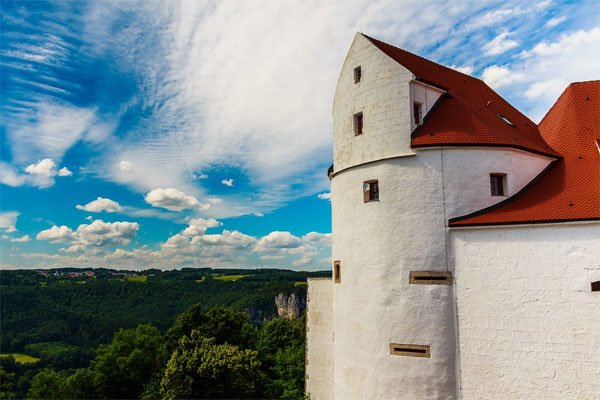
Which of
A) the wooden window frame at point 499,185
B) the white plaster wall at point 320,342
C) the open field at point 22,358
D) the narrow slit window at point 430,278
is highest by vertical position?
the wooden window frame at point 499,185

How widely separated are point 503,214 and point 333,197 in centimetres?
722

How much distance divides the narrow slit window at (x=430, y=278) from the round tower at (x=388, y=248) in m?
0.04

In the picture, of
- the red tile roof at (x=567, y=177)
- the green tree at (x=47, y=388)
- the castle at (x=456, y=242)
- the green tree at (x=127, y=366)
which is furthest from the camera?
the green tree at (x=127, y=366)

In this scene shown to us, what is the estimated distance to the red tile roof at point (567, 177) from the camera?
13445 millimetres

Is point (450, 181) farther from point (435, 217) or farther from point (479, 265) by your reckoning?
point (479, 265)

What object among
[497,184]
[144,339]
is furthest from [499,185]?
[144,339]

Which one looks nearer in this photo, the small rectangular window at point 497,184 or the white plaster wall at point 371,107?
the small rectangular window at point 497,184

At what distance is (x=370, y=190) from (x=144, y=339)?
3025cm

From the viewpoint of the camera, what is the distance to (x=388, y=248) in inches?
622

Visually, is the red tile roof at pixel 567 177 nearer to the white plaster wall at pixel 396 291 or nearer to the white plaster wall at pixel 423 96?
the white plaster wall at pixel 396 291

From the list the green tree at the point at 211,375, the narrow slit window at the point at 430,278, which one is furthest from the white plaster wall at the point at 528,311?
the green tree at the point at 211,375

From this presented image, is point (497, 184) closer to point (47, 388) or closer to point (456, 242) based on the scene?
point (456, 242)

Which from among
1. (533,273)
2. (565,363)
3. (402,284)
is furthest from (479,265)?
(565,363)

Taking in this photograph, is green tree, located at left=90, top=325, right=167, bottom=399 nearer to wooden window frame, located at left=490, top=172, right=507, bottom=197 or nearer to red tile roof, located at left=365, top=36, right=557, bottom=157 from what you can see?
red tile roof, located at left=365, top=36, right=557, bottom=157
